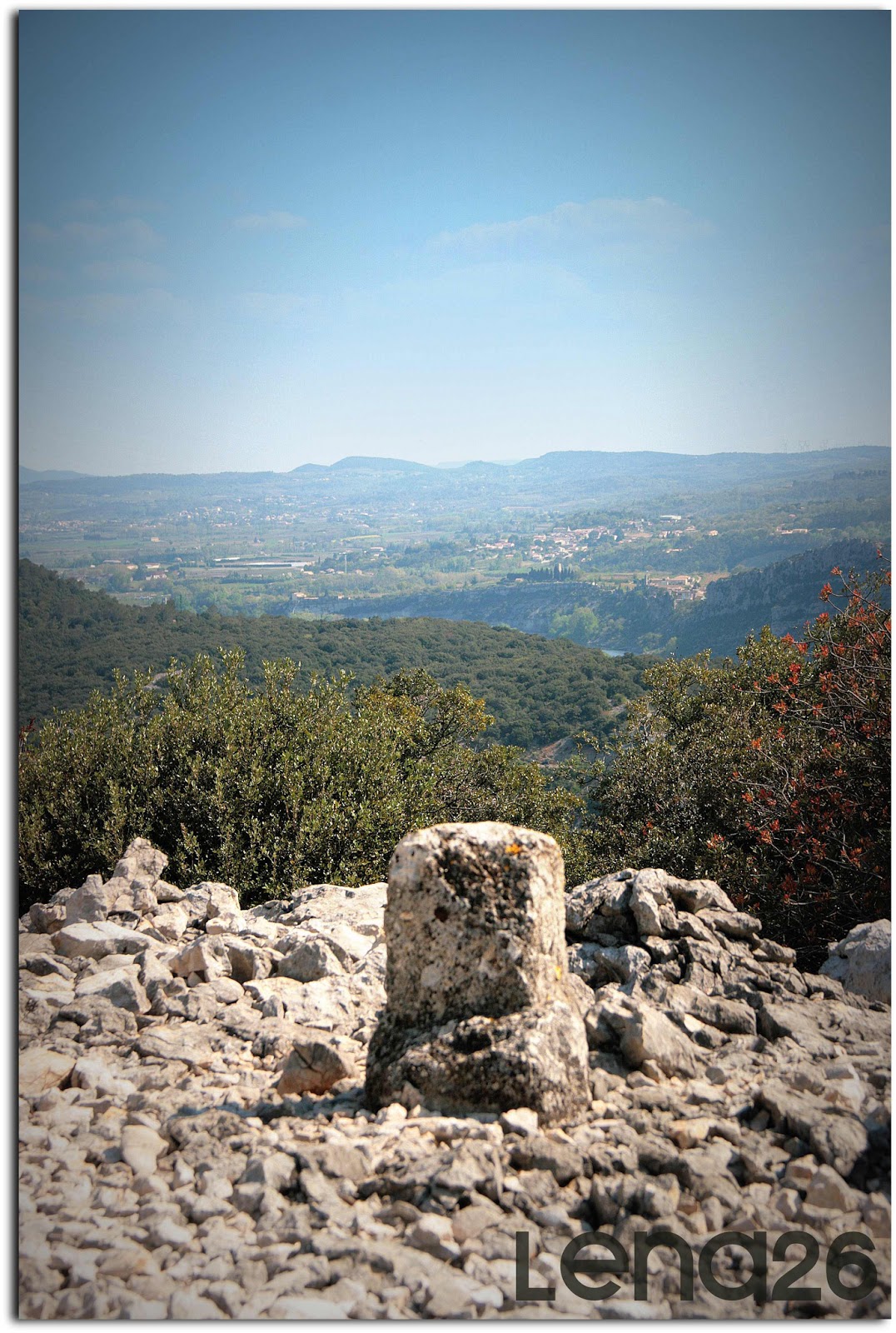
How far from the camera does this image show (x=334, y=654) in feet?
147

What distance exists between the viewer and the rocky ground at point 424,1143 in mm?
3199

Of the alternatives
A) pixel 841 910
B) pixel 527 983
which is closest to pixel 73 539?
pixel 527 983

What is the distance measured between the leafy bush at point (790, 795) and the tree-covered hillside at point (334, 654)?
270 inches

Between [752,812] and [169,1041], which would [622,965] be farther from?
[752,812]

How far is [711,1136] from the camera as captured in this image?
3.86m

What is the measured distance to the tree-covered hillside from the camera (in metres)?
9.98

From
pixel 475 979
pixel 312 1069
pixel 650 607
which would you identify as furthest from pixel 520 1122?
pixel 650 607

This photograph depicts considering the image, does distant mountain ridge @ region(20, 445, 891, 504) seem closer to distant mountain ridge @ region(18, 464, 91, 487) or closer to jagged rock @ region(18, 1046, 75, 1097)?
distant mountain ridge @ region(18, 464, 91, 487)

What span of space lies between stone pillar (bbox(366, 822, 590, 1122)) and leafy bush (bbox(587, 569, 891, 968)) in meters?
3.68

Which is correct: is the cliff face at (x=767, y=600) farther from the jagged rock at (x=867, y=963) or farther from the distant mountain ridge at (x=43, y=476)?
the distant mountain ridge at (x=43, y=476)

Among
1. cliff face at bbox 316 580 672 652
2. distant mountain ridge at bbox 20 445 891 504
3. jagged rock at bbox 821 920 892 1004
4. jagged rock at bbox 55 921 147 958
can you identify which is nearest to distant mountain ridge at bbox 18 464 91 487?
distant mountain ridge at bbox 20 445 891 504

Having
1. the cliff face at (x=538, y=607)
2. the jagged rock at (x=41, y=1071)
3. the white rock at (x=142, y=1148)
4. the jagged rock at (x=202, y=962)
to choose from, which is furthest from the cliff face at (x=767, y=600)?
the cliff face at (x=538, y=607)

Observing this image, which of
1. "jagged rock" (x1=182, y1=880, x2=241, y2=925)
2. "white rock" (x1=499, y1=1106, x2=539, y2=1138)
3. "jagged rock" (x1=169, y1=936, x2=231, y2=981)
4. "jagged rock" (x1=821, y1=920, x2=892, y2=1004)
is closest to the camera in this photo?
"white rock" (x1=499, y1=1106, x2=539, y2=1138)

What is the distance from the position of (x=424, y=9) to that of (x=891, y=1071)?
7.33 meters
